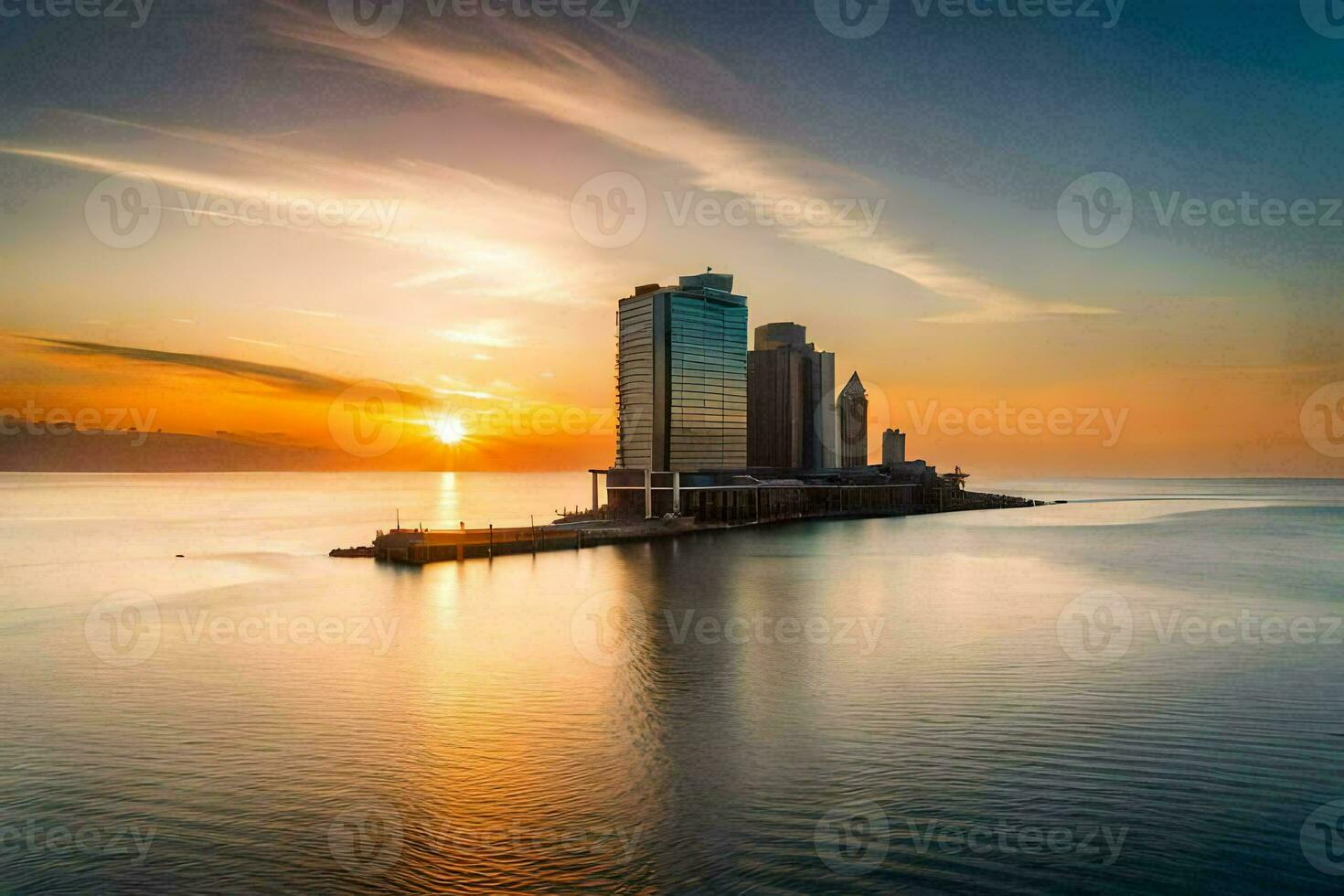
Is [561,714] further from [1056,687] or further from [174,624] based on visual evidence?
[174,624]

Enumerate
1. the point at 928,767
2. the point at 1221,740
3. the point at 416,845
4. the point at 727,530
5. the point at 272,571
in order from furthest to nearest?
the point at 727,530 < the point at 272,571 < the point at 1221,740 < the point at 928,767 < the point at 416,845

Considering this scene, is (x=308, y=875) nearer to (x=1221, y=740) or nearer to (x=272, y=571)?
(x=1221, y=740)

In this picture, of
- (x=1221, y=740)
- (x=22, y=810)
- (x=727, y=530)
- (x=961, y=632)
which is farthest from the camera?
(x=727, y=530)

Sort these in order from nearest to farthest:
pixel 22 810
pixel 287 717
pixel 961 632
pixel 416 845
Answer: pixel 416 845
pixel 22 810
pixel 287 717
pixel 961 632

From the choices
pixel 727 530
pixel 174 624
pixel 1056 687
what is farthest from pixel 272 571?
pixel 727 530

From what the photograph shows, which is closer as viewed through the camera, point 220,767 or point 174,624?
point 220,767

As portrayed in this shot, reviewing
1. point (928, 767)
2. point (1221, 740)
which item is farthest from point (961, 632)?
point (928, 767)
